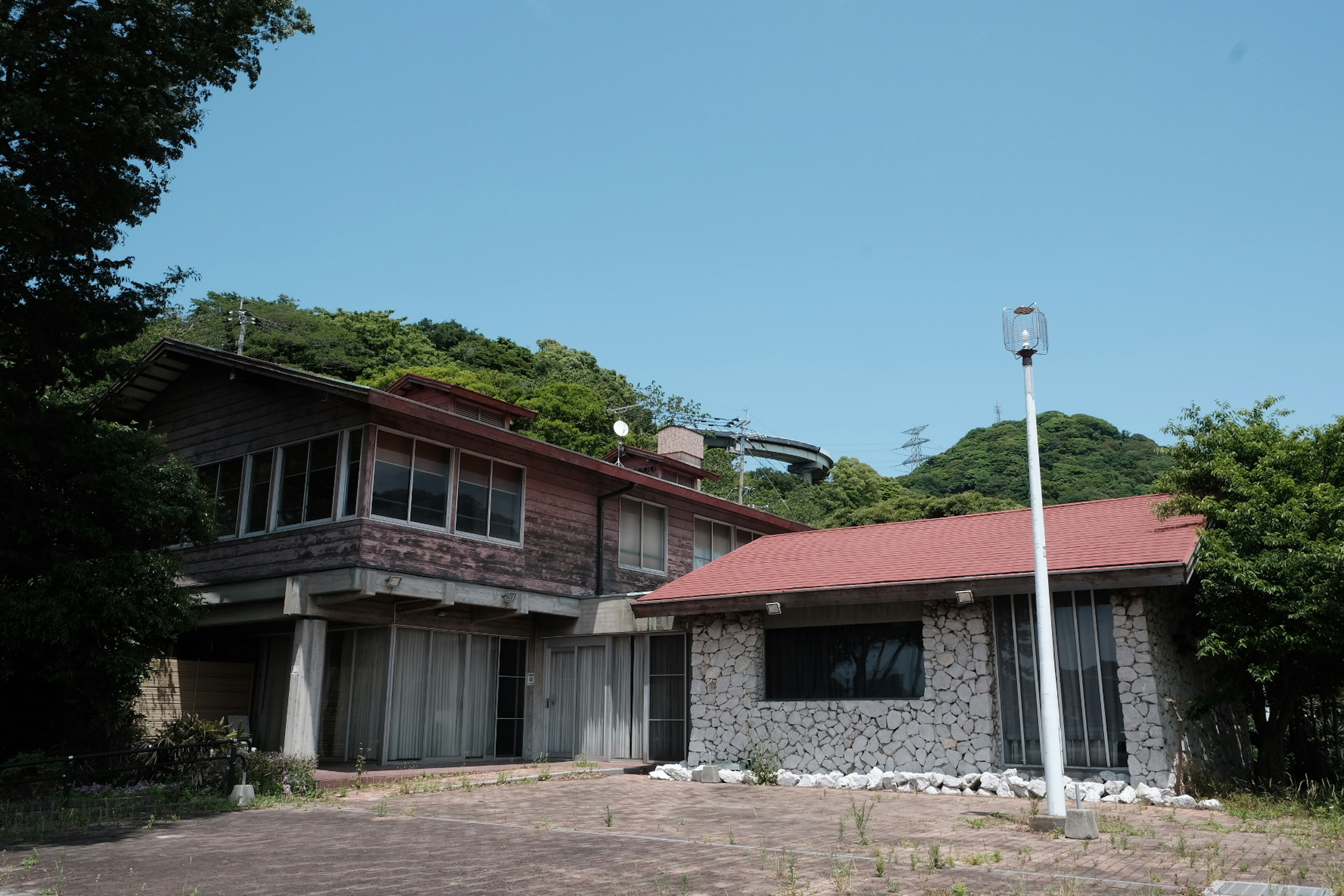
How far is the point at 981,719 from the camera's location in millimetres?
13430

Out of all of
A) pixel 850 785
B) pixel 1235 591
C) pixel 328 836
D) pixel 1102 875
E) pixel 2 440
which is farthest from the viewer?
pixel 850 785

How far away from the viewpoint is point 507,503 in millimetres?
17797

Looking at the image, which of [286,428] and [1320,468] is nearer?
[1320,468]

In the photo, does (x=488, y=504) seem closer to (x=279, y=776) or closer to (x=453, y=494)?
(x=453, y=494)

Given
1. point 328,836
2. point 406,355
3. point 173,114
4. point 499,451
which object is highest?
point 406,355

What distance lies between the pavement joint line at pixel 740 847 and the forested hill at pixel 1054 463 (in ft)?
117

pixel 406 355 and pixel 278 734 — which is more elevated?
pixel 406 355

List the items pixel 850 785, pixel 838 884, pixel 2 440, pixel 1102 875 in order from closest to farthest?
1. pixel 838 884
2. pixel 1102 875
3. pixel 2 440
4. pixel 850 785

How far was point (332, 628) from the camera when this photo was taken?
1678 cm

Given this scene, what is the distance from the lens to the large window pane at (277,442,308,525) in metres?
16.3

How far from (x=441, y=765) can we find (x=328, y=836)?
723 cm

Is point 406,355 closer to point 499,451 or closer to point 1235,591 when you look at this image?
point 499,451

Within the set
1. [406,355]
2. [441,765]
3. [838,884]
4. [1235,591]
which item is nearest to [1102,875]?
Answer: [838,884]

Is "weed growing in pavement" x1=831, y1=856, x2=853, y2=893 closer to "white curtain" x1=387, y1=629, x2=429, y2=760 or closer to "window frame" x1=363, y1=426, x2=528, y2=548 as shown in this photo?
"window frame" x1=363, y1=426, x2=528, y2=548
